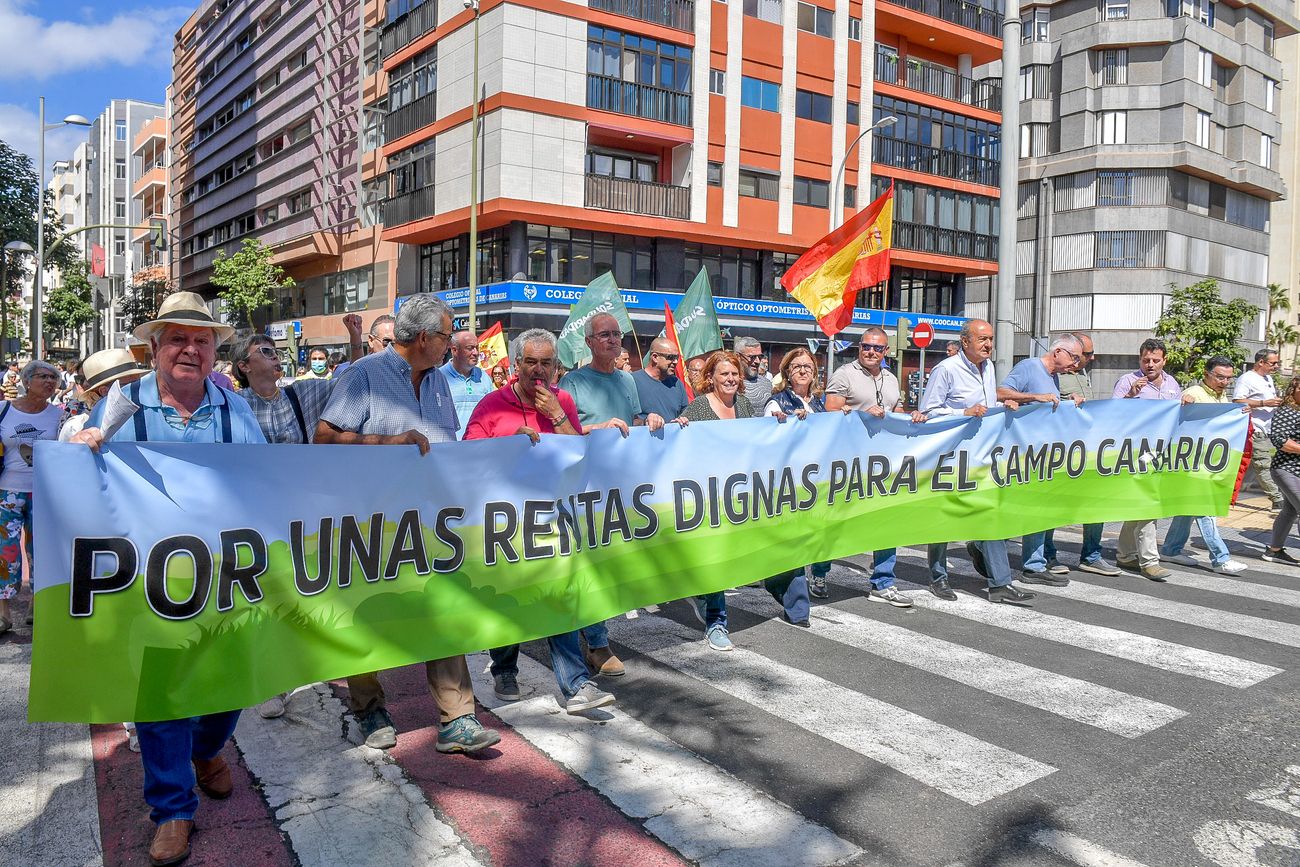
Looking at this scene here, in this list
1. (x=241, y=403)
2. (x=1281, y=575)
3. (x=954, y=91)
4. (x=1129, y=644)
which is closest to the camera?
(x=241, y=403)

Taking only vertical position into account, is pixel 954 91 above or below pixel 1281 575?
above

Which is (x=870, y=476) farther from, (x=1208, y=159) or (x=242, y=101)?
(x=242, y=101)

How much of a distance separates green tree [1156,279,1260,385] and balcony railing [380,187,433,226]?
26319 mm

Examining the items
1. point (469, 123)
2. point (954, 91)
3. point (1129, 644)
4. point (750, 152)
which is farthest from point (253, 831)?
point (954, 91)

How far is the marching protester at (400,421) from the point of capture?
4.56 metres

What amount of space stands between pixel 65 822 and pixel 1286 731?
530 cm

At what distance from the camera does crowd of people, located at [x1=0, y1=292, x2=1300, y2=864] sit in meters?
3.93

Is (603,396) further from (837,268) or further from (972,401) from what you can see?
(837,268)

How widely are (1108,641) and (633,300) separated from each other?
2687 cm

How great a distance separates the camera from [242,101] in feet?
175

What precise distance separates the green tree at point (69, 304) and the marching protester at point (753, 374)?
2706 inches

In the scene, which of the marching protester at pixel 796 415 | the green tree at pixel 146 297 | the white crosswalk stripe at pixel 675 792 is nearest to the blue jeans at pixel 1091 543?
the marching protester at pixel 796 415

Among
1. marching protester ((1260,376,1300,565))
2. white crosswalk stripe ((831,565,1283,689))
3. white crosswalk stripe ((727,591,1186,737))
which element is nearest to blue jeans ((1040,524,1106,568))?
white crosswalk stripe ((831,565,1283,689))

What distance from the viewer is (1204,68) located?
48188 millimetres
